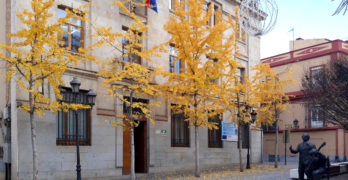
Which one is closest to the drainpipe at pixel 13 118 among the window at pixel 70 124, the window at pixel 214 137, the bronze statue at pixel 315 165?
the window at pixel 70 124

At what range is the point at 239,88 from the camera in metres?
22.1

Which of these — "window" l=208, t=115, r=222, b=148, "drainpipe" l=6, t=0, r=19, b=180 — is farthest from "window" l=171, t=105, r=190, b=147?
"drainpipe" l=6, t=0, r=19, b=180

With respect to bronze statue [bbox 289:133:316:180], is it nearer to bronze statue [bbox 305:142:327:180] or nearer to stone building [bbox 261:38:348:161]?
bronze statue [bbox 305:142:327:180]

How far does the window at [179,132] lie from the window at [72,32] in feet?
23.4

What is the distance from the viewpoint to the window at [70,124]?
16.3m

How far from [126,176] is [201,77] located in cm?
577

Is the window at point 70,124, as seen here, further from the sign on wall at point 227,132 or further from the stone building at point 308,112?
the stone building at point 308,112

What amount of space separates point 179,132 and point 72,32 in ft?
28.8

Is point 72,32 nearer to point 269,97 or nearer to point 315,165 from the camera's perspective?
point 315,165

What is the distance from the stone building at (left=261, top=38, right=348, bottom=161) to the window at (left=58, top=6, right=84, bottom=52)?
18.0 metres

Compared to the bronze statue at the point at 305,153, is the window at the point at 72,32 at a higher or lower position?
higher

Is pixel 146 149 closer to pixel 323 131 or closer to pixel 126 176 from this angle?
pixel 126 176

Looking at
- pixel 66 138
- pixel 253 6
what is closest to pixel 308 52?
pixel 66 138

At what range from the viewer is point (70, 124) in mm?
16719
